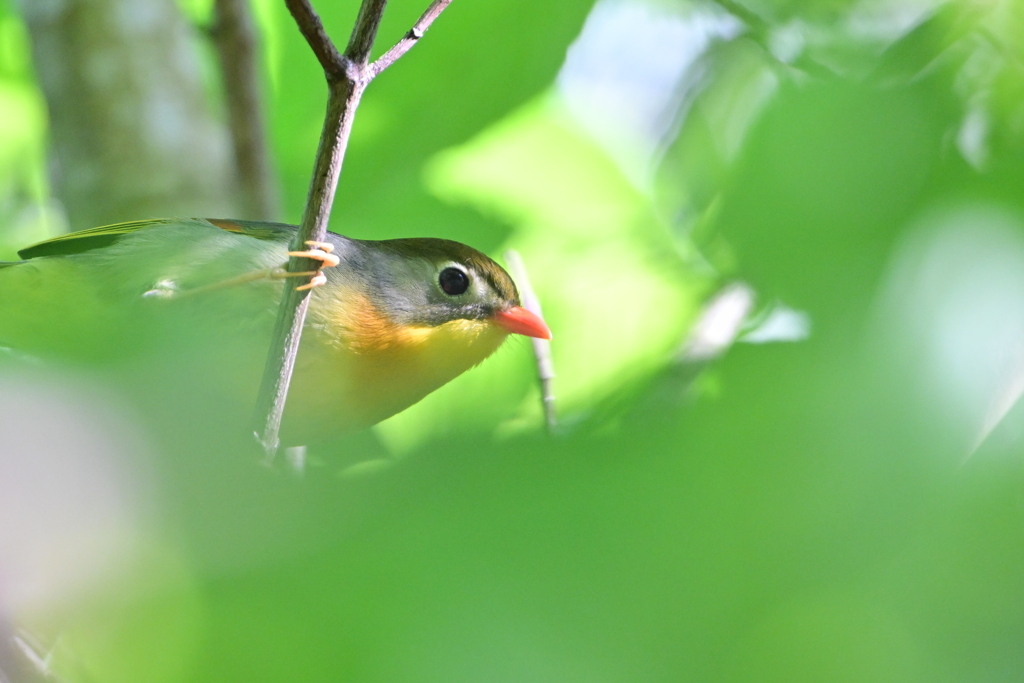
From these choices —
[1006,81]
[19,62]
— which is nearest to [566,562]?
[1006,81]

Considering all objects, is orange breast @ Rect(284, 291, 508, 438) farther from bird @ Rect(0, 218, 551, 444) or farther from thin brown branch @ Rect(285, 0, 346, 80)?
thin brown branch @ Rect(285, 0, 346, 80)

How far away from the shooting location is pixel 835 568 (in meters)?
0.46

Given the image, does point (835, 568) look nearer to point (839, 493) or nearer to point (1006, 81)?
point (839, 493)

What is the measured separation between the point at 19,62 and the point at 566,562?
2.54m

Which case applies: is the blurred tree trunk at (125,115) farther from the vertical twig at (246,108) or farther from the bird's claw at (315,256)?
the bird's claw at (315,256)

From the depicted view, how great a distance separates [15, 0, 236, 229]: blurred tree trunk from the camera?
231 cm

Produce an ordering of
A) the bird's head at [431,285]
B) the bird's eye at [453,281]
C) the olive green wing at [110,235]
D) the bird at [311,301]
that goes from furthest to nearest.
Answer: the bird's eye at [453,281] → the bird's head at [431,285] → the olive green wing at [110,235] → the bird at [311,301]

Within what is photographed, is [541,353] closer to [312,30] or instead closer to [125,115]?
[312,30]

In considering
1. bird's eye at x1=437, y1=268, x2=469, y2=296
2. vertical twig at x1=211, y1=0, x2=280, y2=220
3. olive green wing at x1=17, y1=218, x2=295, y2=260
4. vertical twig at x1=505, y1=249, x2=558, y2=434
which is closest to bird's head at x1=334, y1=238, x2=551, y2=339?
bird's eye at x1=437, y1=268, x2=469, y2=296

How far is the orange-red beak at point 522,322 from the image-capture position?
1.03m

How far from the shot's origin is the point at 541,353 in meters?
0.93

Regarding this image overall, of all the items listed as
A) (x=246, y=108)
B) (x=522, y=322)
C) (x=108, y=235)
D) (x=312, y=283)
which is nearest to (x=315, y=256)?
(x=312, y=283)

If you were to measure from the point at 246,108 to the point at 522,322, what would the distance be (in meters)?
1.28

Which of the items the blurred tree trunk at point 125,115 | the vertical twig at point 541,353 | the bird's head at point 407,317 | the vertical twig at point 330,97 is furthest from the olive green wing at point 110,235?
the blurred tree trunk at point 125,115
